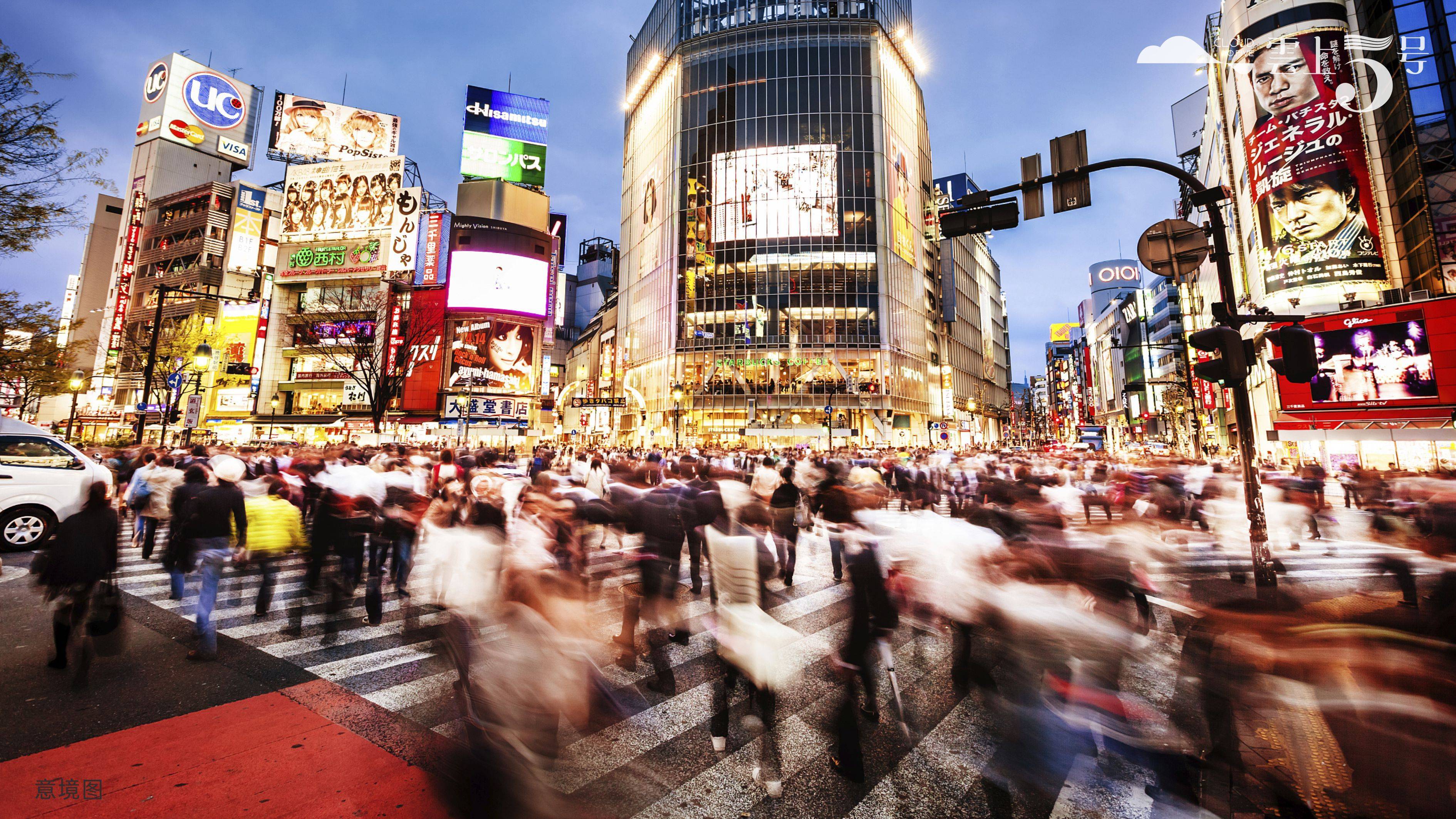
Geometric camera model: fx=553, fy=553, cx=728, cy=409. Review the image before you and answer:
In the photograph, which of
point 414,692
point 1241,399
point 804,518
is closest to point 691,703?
point 414,692

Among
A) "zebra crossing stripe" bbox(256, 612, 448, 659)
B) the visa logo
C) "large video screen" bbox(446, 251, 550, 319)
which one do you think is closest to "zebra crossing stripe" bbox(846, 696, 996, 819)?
"zebra crossing stripe" bbox(256, 612, 448, 659)

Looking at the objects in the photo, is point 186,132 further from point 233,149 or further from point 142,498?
point 142,498

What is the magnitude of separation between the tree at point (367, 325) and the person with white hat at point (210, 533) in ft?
118

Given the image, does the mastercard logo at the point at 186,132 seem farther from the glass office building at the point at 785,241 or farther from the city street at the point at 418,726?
the city street at the point at 418,726

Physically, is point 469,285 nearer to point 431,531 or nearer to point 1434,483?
point 431,531

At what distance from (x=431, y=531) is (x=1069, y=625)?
548 centimetres

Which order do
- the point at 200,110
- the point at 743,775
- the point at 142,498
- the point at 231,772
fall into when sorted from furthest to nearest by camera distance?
1. the point at 200,110
2. the point at 142,498
3. the point at 743,775
4. the point at 231,772

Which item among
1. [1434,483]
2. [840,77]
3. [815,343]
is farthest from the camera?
[840,77]

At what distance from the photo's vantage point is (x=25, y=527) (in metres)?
9.78

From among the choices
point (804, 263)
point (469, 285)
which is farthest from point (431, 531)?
point (804, 263)

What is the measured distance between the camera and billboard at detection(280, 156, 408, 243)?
51688 mm

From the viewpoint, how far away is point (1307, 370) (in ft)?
20.1

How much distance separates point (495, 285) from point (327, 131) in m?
29.4

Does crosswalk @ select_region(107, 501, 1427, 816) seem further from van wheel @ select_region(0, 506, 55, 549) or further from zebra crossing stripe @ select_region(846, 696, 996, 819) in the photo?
van wheel @ select_region(0, 506, 55, 549)
